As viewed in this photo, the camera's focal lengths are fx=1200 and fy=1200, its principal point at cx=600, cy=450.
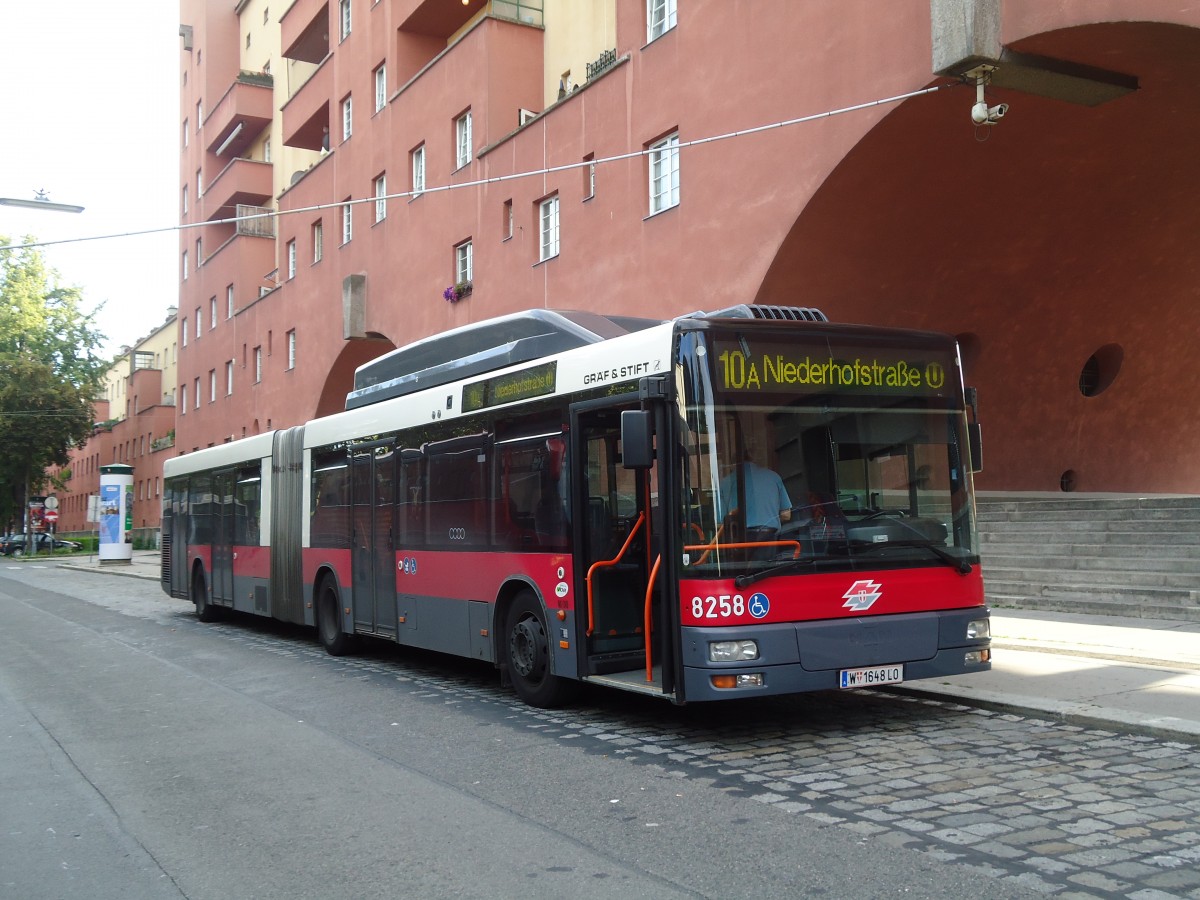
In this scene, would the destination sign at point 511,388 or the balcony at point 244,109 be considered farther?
the balcony at point 244,109

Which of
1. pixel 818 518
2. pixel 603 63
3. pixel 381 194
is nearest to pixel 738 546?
pixel 818 518

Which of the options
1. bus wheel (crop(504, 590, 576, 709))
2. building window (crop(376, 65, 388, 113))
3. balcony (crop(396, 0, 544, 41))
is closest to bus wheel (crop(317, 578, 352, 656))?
bus wheel (crop(504, 590, 576, 709))

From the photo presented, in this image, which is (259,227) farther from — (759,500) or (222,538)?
(759,500)

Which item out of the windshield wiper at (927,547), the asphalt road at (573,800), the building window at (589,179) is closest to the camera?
the asphalt road at (573,800)

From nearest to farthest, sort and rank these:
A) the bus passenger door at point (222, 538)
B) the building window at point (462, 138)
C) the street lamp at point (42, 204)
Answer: the street lamp at point (42, 204), the bus passenger door at point (222, 538), the building window at point (462, 138)

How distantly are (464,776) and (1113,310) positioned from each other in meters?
18.3

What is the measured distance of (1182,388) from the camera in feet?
76.8

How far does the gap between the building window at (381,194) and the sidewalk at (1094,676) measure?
21.5 meters

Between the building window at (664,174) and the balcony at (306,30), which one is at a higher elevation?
the balcony at (306,30)

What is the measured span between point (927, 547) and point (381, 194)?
83.6ft

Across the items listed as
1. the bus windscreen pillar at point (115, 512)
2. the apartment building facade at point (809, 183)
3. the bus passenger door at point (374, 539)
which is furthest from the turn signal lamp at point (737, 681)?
the bus windscreen pillar at point (115, 512)

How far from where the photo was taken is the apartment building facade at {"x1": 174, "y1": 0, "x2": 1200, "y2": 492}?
1523 cm

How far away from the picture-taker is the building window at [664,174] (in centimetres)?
1953

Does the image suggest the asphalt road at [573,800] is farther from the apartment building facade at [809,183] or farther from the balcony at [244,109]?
the balcony at [244,109]
